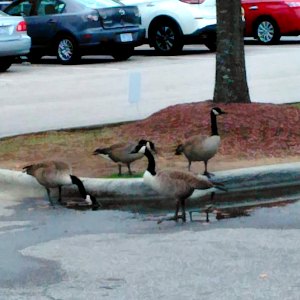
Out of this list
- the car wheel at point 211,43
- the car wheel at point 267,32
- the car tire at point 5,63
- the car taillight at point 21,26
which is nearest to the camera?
the car taillight at point 21,26

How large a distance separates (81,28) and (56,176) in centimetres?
1380

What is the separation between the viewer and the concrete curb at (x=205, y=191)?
896 centimetres

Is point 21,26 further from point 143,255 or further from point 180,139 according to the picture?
point 143,255

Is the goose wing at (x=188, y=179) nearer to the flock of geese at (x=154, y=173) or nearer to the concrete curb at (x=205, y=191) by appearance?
the flock of geese at (x=154, y=173)

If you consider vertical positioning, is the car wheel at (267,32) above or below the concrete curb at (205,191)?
below

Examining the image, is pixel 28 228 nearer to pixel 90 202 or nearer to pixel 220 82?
pixel 90 202

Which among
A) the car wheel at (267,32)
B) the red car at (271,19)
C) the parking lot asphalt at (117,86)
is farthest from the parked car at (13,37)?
the car wheel at (267,32)

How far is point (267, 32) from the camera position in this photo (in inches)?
1049

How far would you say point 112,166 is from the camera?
32.9 feet

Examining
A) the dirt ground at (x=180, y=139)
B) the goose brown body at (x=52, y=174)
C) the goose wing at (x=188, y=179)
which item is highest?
the goose wing at (x=188, y=179)

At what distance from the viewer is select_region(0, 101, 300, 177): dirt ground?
10.0m

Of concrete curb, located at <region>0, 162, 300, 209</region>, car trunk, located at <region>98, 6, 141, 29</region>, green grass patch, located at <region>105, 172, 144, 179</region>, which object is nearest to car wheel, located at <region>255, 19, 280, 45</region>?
car trunk, located at <region>98, 6, 141, 29</region>

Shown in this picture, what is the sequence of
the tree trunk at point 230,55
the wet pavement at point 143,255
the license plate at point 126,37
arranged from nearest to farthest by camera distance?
the wet pavement at point 143,255 < the tree trunk at point 230,55 < the license plate at point 126,37

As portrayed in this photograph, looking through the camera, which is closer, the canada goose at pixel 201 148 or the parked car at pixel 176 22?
the canada goose at pixel 201 148
